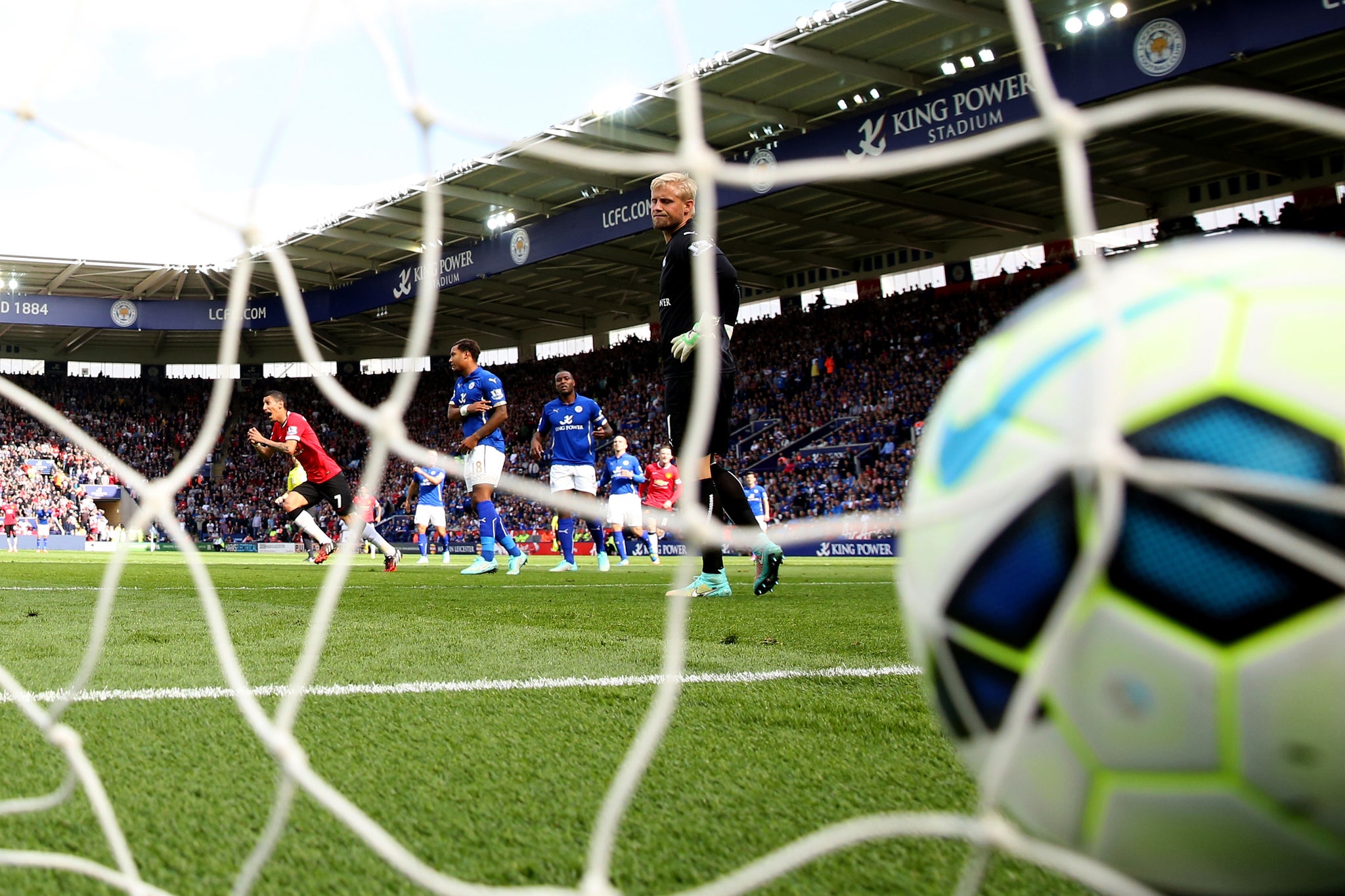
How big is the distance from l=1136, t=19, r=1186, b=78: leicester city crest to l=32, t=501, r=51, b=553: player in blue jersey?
2367 cm

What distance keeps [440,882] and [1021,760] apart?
1.89ft

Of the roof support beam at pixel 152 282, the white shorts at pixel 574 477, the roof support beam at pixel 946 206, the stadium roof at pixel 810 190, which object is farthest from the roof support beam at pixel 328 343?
the white shorts at pixel 574 477

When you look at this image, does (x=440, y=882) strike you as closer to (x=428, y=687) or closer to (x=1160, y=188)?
(x=428, y=687)

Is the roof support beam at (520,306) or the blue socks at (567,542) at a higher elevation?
the roof support beam at (520,306)

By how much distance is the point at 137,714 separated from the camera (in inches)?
A: 93.0

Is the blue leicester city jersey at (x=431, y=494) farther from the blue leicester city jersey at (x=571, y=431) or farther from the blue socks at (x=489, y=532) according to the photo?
the blue socks at (x=489, y=532)

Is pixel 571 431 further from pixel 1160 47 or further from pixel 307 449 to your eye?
pixel 1160 47

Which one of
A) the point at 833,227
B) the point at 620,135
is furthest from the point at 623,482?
the point at 833,227

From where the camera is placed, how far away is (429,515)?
12508mm

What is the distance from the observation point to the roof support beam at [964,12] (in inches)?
504

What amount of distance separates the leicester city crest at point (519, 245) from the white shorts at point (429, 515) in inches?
334

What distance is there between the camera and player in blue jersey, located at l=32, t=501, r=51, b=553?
25484 millimetres

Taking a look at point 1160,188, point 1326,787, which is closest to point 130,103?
point 1326,787

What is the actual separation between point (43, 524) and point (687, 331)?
2671 cm
